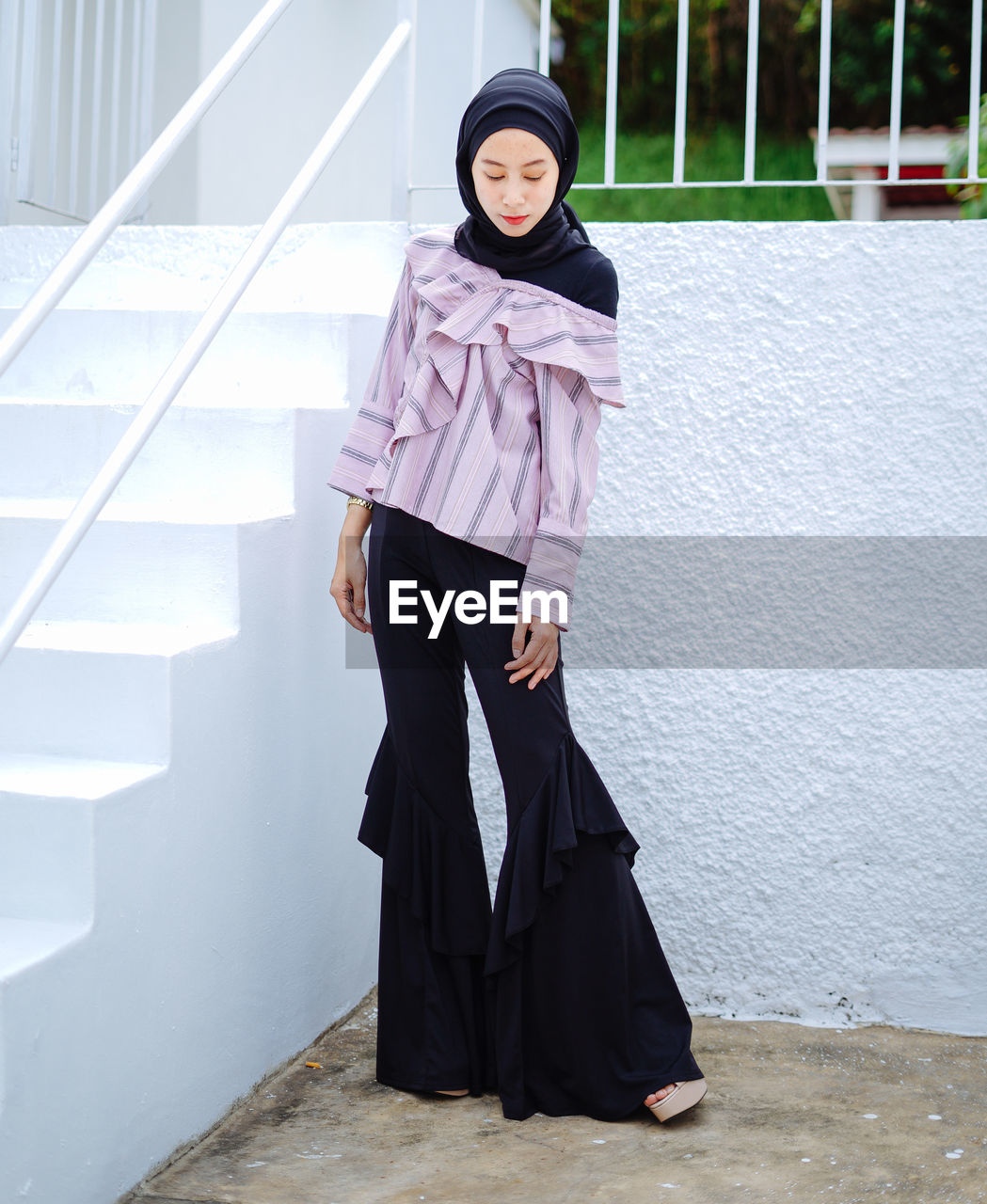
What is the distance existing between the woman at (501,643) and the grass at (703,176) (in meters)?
6.50

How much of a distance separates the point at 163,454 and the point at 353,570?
1.75ft

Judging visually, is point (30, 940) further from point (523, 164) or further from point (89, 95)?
point (89, 95)

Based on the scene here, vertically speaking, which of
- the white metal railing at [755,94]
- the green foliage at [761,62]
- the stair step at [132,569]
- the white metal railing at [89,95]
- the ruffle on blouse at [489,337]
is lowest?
the stair step at [132,569]

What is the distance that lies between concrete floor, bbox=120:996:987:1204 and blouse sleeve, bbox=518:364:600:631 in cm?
91

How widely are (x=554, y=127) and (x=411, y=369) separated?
1.55 feet

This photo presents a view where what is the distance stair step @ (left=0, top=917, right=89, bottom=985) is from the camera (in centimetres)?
175

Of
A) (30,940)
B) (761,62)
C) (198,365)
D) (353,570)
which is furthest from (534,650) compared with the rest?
(761,62)

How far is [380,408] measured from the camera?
7.73 feet

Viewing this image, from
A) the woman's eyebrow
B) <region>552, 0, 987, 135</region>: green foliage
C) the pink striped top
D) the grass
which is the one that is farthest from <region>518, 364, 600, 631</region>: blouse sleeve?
<region>552, 0, 987, 135</region>: green foliage

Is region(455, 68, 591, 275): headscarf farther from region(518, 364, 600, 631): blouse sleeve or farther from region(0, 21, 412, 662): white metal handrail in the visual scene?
region(0, 21, 412, 662): white metal handrail

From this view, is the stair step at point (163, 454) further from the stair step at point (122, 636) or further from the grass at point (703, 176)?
the grass at point (703, 176)

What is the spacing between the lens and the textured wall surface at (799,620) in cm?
274

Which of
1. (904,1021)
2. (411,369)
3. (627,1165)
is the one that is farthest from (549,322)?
(904,1021)

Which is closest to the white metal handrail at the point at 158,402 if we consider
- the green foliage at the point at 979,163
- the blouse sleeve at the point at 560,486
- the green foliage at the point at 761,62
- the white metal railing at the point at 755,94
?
the white metal railing at the point at 755,94
